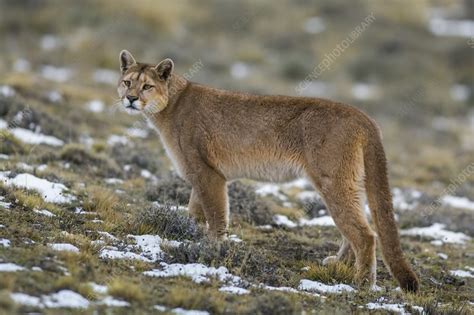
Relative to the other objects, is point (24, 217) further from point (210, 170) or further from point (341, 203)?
point (341, 203)

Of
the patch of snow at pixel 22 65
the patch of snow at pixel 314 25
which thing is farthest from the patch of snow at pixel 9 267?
the patch of snow at pixel 314 25

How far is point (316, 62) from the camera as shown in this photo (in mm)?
27344

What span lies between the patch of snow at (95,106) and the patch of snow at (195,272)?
9.78m

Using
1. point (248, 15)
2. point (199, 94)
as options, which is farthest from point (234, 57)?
point (199, 94)

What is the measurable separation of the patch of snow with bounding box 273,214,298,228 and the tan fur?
1875mm

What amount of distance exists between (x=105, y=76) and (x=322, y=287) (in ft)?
49.6

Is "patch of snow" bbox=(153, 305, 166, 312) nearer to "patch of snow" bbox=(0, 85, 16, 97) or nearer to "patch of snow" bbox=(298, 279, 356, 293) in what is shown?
"patch of snow" bbox=(298, 279, 356, 293)

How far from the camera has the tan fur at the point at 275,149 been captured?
25.5ft

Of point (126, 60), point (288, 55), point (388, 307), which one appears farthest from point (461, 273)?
point (288, 55)

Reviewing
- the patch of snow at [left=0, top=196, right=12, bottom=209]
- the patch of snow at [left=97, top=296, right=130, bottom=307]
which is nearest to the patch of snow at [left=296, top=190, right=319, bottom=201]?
the patch of snow at [left=0, top=196, right=12, bottom=209]

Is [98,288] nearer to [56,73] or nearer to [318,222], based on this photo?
[318,222]

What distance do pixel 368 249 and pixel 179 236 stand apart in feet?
7.52

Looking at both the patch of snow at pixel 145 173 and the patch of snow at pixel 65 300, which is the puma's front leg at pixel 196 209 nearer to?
the patch of snow at pixel 145 173

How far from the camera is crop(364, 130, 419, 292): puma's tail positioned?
7.32 meters
